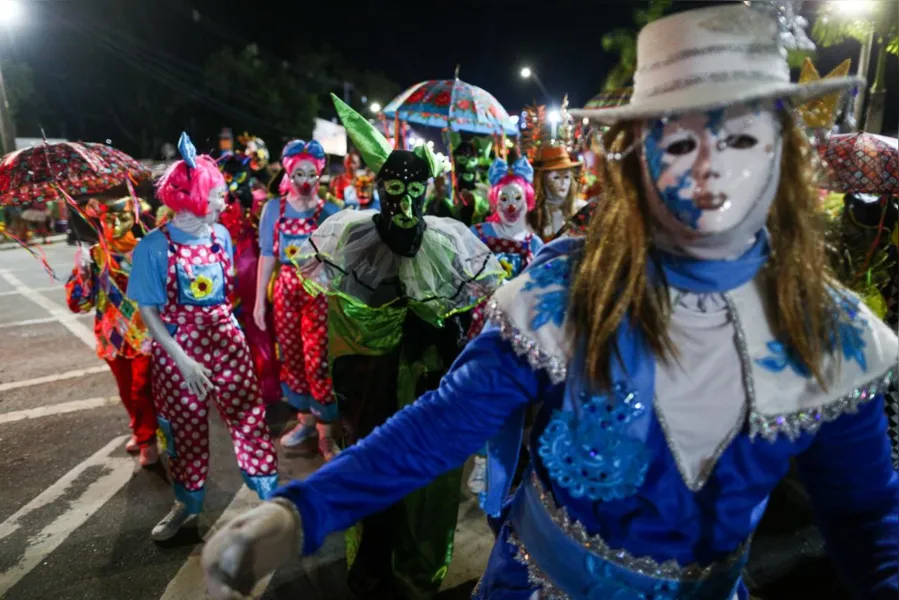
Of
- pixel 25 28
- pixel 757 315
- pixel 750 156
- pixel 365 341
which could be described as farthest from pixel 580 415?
pixel 25 28

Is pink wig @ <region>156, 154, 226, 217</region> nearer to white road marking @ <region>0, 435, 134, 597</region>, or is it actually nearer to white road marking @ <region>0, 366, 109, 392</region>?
white road marking @ <region>0, 435, 134, 597</region>

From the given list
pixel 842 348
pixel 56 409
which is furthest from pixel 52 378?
pixel 842 348

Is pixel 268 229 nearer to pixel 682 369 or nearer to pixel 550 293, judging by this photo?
pixel 550 293

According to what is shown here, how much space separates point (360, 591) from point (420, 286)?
1.52 metres

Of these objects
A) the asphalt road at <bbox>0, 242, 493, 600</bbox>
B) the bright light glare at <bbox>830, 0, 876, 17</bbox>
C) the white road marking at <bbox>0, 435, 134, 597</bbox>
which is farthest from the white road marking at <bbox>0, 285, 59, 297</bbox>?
the bright light glare at <bbox>830, 0, 876, 17</bbox>

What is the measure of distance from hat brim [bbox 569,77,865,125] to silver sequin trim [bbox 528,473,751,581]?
84 cm

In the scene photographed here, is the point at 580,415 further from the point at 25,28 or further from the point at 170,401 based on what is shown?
the point at 25,28

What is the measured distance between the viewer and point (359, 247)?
3020mm

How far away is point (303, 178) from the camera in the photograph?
4.99 m

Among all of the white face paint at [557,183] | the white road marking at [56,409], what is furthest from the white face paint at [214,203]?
the white road marking at [56,409]

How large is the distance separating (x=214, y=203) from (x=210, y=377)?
980 mm

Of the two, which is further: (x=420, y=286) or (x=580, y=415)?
(x=420, y=286)

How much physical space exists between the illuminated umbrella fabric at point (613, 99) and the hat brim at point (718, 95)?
22 centimetres

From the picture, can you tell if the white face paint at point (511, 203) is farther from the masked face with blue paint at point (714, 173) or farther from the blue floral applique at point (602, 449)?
the blue floral applique at point (602, 449)
